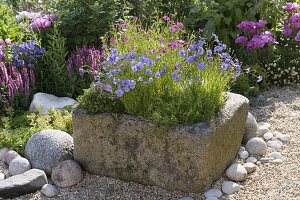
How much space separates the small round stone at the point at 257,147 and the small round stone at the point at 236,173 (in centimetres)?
38

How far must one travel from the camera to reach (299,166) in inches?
186

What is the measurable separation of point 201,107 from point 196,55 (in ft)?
1.41

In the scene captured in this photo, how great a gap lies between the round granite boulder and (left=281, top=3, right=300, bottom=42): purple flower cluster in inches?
123

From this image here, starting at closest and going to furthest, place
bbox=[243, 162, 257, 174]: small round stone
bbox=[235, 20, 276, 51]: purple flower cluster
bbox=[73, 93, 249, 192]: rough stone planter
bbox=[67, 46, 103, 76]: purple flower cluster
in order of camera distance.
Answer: bbox=[73, 93, 249, 192]: rough stone planter → bbox=[243, 162, 257, 174]: small round stone → bbox=[67, 46, 103, 76]: purple flower cluster → bbox=[235, 20, 276, 51]: purple flower cluster

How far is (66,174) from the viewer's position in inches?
179

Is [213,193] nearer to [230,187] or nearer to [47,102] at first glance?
[230,187]

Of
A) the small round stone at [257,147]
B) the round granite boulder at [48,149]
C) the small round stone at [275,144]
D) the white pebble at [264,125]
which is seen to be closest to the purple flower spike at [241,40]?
the white pebble at [264,125]

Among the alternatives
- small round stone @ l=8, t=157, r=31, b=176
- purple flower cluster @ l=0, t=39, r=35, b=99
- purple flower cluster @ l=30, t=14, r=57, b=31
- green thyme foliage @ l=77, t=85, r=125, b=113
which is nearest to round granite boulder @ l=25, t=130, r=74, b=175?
small round stone @ l=8, t=157, r=31, b=176

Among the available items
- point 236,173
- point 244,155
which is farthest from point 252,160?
point 236,173

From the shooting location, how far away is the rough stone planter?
4258mm

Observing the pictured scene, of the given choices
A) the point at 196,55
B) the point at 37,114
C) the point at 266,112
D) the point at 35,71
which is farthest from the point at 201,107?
the point at 35,71

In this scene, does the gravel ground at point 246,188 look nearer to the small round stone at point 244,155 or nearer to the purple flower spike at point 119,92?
the small round stone at point 244,155

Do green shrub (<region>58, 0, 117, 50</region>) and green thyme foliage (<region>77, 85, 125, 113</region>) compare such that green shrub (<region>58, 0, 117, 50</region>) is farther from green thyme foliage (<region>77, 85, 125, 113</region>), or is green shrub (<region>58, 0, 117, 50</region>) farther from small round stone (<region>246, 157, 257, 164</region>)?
small round stone (<region>246, 157, 257, 164</region>)

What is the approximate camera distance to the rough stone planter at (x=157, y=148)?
426 centimetres
